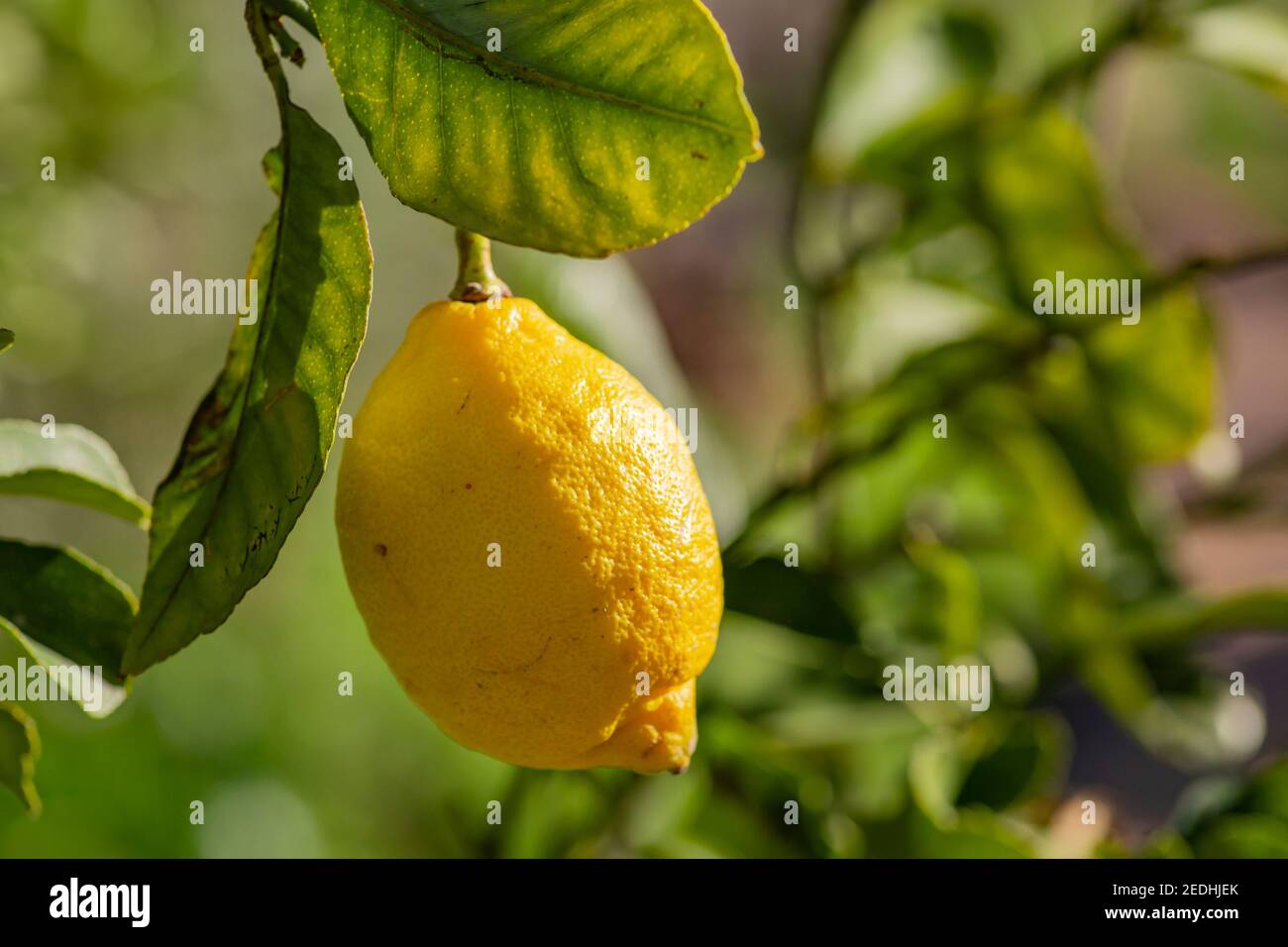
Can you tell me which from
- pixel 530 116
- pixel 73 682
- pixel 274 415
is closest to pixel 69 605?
pixel 73 682

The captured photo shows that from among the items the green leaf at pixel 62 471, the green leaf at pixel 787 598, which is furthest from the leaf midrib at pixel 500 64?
the green leaf at pixel 787 598

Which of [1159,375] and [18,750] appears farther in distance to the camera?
[1159,375]

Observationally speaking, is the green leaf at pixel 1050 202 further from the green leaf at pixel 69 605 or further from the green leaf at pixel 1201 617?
the green leaf at pixel 69 605

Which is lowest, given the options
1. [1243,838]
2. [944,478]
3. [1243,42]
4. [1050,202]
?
[1243,838]

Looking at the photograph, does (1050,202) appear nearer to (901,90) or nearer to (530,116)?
(901,90)
